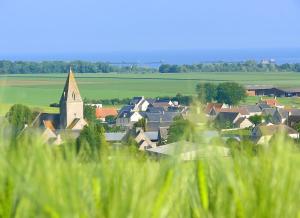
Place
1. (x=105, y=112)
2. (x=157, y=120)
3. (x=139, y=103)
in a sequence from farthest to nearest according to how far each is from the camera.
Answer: (x=139, y=103), (x=105, y=112), (x=157, y=120)

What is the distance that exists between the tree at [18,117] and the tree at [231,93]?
234ft

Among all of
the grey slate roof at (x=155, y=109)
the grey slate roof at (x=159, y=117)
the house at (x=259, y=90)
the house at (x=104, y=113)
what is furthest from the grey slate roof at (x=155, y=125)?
the house at (x=259, y=90)

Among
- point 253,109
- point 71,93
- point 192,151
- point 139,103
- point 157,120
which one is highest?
point 192,151

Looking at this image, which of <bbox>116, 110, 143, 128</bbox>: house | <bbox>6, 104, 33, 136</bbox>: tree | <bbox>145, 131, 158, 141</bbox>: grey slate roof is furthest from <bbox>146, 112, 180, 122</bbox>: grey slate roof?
<bbox>6, 104, 33, 136</bbox>: tree

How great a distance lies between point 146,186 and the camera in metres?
1.16

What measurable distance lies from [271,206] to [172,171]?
202mm

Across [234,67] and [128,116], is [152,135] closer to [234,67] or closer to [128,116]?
[128,116]

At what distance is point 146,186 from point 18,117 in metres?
0.60

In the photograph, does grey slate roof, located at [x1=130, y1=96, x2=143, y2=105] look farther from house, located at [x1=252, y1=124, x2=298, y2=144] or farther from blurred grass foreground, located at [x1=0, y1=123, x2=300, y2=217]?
blurred grass foreground, located at [x1=0, y1=123, x2=300, y2=217]

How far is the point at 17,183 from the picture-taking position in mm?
1160

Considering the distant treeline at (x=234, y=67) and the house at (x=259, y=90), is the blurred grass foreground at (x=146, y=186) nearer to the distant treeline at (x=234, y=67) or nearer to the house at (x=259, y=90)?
the house at (x=259, y=90)

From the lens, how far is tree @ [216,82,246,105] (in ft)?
248

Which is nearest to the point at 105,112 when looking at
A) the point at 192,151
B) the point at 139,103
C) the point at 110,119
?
the point at 110,119

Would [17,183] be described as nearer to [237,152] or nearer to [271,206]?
[271,206]
